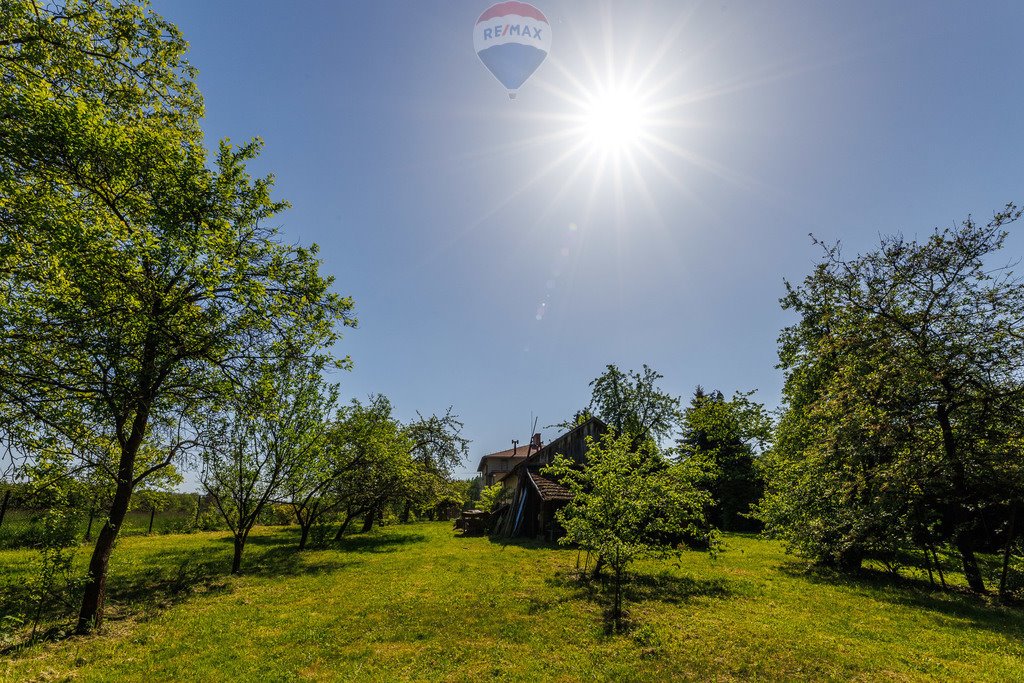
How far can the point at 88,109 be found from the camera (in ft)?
25.0

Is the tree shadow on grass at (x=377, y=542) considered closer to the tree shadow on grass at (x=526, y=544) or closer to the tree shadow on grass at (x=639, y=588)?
the tree shadow on grass at (x=526, y=544)

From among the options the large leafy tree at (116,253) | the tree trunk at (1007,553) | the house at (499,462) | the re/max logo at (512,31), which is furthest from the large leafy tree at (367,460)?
the house at (499,462)

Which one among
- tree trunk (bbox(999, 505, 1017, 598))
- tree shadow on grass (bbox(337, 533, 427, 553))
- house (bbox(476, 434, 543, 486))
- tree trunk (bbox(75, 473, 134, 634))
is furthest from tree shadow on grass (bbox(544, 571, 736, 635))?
house (bbox(476, 434, 543, 486))

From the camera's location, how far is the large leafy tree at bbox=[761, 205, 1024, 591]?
13180 mm

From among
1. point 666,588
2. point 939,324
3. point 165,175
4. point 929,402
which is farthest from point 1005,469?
point 165,175

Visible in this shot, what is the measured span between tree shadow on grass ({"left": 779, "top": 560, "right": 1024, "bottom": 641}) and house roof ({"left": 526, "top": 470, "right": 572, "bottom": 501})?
442 inches

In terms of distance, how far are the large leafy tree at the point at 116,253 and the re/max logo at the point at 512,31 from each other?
10.4m

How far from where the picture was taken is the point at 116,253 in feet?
24.7

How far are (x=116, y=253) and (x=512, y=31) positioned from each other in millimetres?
15209

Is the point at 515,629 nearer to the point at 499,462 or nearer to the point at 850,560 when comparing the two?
the point at 850,560

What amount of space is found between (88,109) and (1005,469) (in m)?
24.2

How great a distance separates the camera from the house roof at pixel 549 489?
2536 cm

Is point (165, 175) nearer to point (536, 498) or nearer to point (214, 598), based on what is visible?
point (214, 598)

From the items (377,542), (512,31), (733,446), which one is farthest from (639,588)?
(733,446)
